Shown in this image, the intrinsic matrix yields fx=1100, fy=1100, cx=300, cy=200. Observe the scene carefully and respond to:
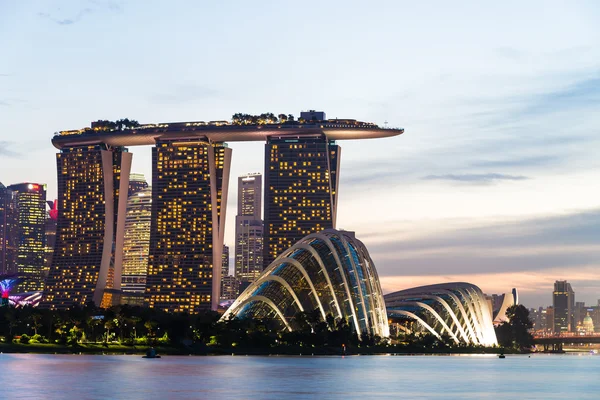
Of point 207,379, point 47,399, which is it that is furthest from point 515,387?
point 47,399

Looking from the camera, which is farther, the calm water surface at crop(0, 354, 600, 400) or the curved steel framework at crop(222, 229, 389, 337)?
the curved steel framework at crop(222, 229, 389, 337)

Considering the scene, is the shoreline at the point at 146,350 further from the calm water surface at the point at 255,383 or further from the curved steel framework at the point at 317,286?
the calm water surface at the point at 255,383

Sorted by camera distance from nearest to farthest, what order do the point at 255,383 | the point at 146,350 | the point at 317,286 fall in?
the point at 255,383 < the point at 146,350 < the point at 317,286

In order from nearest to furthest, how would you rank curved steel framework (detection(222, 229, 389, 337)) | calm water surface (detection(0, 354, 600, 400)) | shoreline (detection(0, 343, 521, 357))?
calm water surface (detection(0, 354, 600, 400))
shoreline (detection(0, 343, 521, 357))
curved steel framework (detection(222, 229, 389, 337))

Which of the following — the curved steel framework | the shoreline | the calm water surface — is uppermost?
the curved steel framework

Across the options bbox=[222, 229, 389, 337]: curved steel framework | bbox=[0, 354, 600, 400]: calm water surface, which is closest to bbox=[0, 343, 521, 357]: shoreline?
bbox=[222, 229, 389, 337]: curved steel framework

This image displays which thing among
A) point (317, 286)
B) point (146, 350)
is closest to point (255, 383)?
point (146, 350)

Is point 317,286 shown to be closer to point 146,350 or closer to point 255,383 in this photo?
point 146,350

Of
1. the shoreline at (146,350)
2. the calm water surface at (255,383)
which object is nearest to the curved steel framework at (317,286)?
the shoreline at (146,350)

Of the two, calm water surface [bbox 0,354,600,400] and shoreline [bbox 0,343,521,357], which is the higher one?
shoreline [bbox 0,343,521,357]

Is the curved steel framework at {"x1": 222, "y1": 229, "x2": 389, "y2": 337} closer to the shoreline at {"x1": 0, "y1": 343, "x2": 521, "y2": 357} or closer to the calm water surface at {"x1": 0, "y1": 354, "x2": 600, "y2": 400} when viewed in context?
the shoreline at {"x1": 0, "y1": 343, "x2": 521, "y2": 357}
